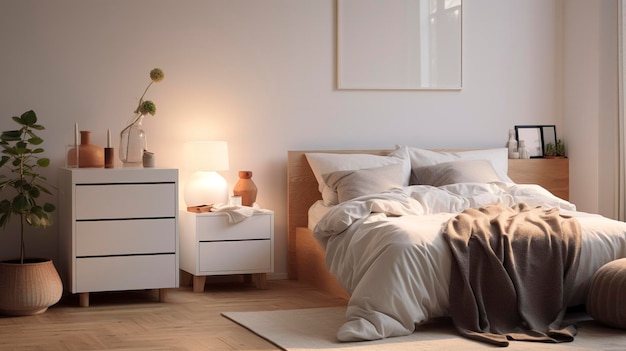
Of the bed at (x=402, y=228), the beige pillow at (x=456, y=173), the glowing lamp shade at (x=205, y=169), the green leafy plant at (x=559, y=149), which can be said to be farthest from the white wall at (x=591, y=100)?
the glowing lamp shade at (x=205, y=169)

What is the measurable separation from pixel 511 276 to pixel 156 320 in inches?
73.0

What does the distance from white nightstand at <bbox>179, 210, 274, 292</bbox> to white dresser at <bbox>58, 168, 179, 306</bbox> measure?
12.5 inches

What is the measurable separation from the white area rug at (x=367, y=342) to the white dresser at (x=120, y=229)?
70 cm

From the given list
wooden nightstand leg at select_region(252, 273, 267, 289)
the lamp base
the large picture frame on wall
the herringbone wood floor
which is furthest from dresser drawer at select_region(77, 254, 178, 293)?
the large picture frame on wall

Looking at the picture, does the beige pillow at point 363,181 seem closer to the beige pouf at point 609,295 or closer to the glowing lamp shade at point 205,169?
the glowing lamp shade at point 205,169

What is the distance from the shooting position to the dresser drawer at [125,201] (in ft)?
16.0

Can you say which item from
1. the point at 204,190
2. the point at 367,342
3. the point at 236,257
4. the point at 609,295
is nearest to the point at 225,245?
the point at 236,257

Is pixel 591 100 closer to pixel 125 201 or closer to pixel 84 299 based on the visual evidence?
pixel 125 201

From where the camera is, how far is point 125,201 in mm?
4957

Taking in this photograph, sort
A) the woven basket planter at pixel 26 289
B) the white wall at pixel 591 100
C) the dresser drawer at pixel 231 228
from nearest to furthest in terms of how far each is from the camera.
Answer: the woven basket planter at pixel 26 289 → the dresser drawer at pixel 231 228 → the white wall at pixel 591 100

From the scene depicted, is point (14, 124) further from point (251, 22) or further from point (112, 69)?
point (251, 22)

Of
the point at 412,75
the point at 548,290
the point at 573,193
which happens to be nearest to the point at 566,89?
the point at 573,193

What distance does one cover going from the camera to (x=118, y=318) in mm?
4613

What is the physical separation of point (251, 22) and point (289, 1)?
12.7 inches
